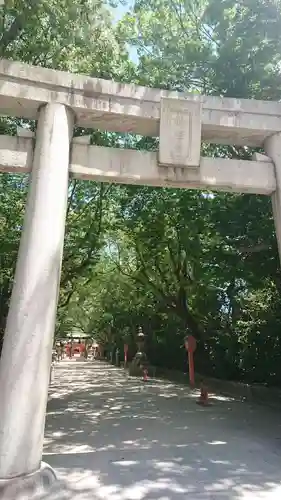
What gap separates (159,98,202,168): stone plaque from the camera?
19.7 feet

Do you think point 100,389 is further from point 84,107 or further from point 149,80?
point 84,107

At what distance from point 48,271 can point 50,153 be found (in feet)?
4.86

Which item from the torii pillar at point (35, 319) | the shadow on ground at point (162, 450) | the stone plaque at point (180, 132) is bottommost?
the shadow on ground at point (162, 450)

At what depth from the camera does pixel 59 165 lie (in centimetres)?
550

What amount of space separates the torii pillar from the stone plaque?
50.1 inches

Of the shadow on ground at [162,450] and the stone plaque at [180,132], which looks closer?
the shadow on ground at [162,450]

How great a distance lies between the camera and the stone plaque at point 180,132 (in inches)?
236

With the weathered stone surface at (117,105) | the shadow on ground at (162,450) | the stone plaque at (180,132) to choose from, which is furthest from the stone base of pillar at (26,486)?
the weathered stone surface at (117,105)

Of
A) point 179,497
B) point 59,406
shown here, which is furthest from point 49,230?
point 59,406

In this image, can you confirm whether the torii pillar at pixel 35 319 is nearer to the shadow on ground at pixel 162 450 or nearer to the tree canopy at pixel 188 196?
the shadow on ground at pixel 162 450

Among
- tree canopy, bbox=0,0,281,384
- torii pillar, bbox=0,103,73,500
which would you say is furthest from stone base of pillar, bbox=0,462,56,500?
tree canopy, bbox=0,0,281,384

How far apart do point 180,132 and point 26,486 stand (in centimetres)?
454

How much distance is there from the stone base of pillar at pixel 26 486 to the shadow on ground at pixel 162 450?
0.14 m

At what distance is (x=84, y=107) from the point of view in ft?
19.1
